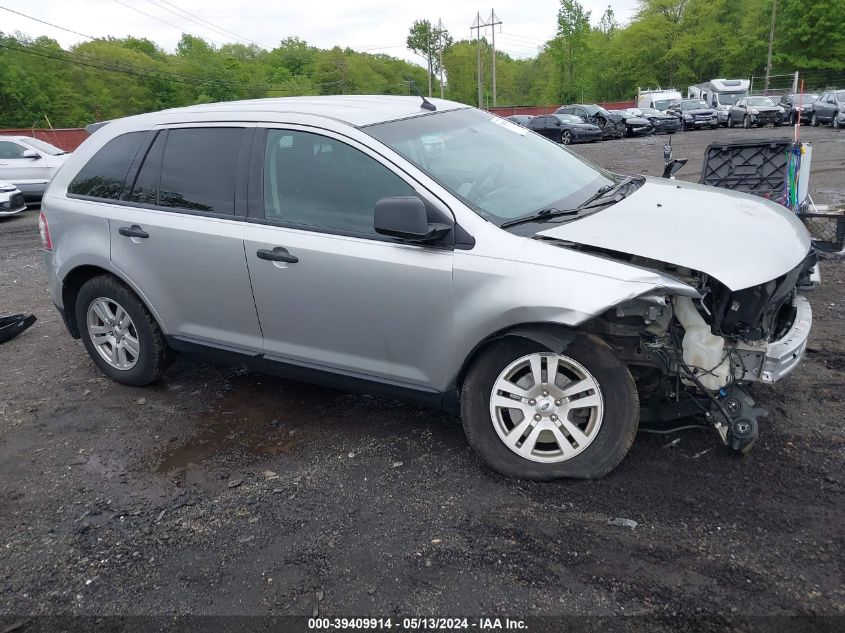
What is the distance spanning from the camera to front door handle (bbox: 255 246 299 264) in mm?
3668

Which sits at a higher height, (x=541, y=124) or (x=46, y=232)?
(x=46, y=232)

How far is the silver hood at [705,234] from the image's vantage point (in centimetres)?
298

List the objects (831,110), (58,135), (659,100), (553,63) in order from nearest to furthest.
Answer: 1. (831,110)
2. (58,135)
3. (659,100)
4. (553,63)

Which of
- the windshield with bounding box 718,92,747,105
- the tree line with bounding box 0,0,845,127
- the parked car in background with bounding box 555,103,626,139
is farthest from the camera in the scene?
the tree line with bounding box 0,0,845,127

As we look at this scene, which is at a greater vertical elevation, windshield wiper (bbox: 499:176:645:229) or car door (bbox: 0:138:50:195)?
windshield wiper (bbox: 499:176:645:229)

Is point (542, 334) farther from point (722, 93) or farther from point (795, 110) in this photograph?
point (722, 93)

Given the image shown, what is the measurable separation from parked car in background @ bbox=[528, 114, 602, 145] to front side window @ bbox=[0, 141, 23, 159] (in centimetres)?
1978

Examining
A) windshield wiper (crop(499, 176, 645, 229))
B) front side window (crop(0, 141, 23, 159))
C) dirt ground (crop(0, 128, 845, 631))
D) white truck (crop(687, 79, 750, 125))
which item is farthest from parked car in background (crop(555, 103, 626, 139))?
windshield wiper (crop(499, 176, 645, 229))

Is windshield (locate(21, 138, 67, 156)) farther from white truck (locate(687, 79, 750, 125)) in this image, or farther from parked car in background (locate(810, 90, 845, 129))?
white truck (locate(687, 79, 750, 125))

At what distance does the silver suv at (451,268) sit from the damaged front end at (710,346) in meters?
0.01

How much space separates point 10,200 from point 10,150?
1.99 metres

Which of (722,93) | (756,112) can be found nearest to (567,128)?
(756,112)

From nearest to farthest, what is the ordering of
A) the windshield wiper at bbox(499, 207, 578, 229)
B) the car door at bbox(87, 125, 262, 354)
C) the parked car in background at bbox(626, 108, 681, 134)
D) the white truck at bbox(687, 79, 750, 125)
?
the windshield wiper at bbox(499, 207, 578, 229)
the car door at bbox(87, 125, 262, 354)
the parked car in background at bbox(626, 108, 681, 134)
the white truck at bbox(687, 79, 750, 125)

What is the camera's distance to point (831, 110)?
27062 mm
